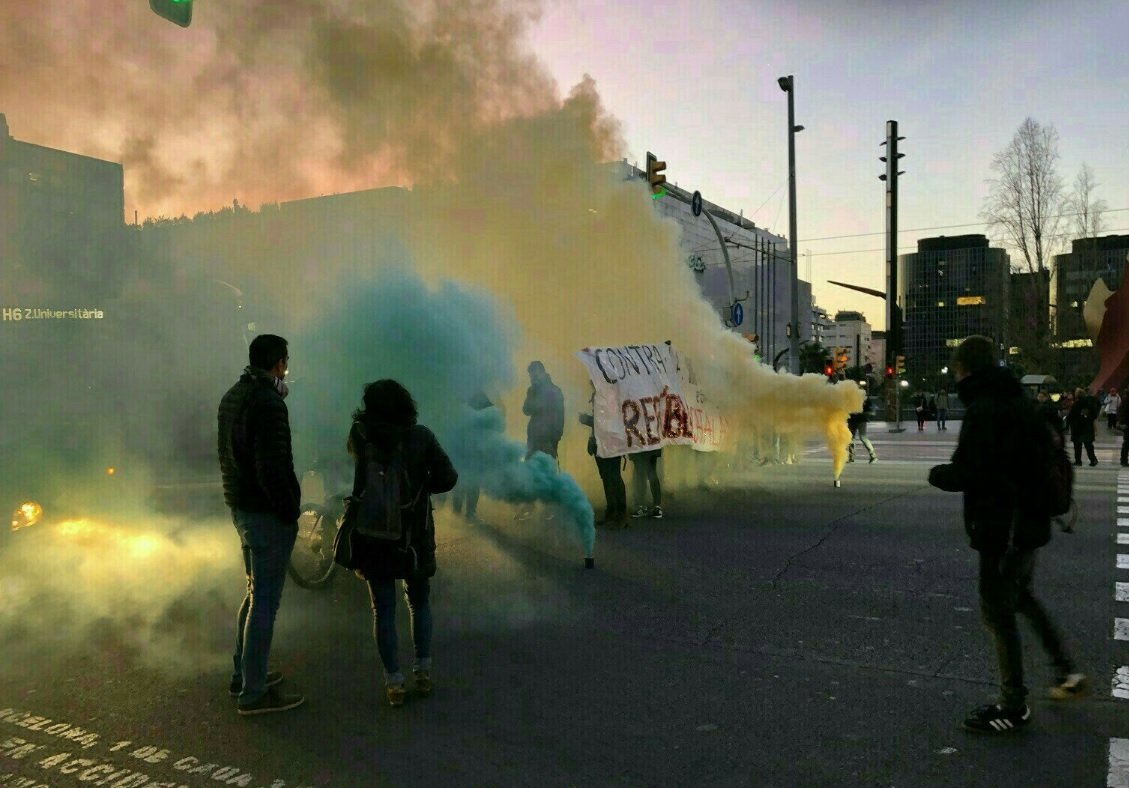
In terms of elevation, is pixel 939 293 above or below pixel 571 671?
above

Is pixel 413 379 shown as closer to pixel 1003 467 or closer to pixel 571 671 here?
pixel 571 671

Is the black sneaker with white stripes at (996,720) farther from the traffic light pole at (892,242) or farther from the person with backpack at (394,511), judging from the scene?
the traffic light pole at (892,242)

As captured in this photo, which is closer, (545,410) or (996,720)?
(996,720)

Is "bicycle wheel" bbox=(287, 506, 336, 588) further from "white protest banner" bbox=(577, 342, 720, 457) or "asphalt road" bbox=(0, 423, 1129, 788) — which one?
"white protest banner" bbox=(577, 342, 720, 457)

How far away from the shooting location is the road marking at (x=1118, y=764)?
3293 millimetres

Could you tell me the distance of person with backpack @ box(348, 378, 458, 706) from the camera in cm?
411

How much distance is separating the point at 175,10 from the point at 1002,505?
263 inches

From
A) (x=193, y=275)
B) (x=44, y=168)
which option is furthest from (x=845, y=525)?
(x=44, y=168)

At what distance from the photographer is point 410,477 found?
417 cm

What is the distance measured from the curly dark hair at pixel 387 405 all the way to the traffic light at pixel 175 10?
4.29 m

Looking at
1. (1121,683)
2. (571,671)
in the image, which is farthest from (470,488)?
(1121,683)

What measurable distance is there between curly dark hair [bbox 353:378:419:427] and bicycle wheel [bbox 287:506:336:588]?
7.90 ft

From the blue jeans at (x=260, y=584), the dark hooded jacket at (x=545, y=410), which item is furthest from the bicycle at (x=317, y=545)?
the dark hooded jacket at (x=545, y=410)

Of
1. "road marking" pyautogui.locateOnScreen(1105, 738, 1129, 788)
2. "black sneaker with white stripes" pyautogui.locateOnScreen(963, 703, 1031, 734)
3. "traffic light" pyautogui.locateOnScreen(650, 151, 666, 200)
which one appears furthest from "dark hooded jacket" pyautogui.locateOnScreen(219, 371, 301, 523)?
"traffic light" pyautogui.locateOnScreen(650, 151, 666, 200)
